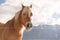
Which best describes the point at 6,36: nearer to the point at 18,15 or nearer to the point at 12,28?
the point at 12,28

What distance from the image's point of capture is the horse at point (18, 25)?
1785mm

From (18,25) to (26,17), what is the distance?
139 mm

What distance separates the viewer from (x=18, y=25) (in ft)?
6.15

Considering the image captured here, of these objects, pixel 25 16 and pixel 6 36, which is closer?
pixel 25 16

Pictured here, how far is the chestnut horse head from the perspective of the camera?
5.74 ft

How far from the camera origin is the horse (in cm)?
179

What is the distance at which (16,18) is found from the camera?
6.13 feet

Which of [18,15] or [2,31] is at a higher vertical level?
[18,15]

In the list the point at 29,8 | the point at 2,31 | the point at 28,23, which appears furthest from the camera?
the point at 2,31

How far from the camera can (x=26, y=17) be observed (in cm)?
177

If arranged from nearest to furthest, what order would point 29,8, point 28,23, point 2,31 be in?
point 28,23
point 29,8
point 2,31

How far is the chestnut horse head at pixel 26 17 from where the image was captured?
1.75 meters

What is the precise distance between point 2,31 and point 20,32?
0.21 metres

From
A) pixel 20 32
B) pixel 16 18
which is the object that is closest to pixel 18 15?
pixel 16 18
